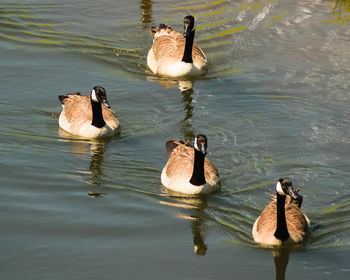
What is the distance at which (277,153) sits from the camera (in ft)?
55.7

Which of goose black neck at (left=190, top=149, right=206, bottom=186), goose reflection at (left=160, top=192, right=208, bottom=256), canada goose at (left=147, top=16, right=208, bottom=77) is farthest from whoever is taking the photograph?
canada goose at (left=147, top=16, right=208, bottom=77)

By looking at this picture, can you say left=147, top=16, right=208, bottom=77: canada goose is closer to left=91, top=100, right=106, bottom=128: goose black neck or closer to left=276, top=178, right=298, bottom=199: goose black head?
left=91, top=100, right=106, bottom=128: goose black neck

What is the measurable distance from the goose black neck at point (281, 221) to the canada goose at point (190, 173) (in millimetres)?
2161

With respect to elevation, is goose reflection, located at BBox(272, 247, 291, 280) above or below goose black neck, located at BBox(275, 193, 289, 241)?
below

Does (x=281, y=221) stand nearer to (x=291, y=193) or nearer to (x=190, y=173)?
(x=291, y=193)

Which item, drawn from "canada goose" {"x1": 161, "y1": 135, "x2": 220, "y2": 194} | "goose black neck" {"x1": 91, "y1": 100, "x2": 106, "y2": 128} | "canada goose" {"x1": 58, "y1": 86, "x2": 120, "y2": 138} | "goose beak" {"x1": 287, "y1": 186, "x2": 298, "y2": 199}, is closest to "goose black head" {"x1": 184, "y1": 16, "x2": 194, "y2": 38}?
"canada goose" {"x1": 58, "y1": 86, "x2": 120, "y2": 138}

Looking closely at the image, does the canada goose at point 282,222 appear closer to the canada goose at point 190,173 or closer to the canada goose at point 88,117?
the canada goose at point 190,173

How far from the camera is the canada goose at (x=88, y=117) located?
18.2m

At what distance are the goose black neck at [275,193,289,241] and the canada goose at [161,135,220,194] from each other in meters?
2.16

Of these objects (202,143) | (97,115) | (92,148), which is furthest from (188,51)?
(202,143)

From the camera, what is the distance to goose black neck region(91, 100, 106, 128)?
18.1 m

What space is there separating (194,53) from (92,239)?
10066 mm

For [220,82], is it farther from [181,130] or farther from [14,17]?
[14,17]

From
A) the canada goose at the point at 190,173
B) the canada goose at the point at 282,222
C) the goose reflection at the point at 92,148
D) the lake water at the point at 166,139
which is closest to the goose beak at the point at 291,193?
the canada goose at the point at 282,222
